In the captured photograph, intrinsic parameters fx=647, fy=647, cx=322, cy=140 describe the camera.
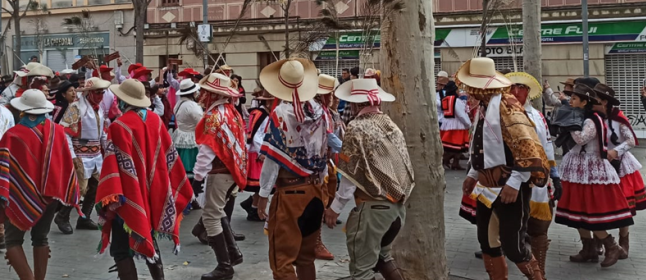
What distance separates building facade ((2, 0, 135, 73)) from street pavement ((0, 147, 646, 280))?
78.9ft

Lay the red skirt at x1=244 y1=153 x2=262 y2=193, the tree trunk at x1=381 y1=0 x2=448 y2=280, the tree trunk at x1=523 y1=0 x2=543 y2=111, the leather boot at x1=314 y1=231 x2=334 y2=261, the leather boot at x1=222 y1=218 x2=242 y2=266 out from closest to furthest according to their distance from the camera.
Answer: the tree trunk at x1=381 y1=0 x2=448 y2=280 → the leather boot at x1=222 y1=218 x2=242 y2=266 → the leather boot at x1=314 y1=231 x2=334 y2=261 → the red skirt at x1=244 y1=153 x2=262 y2=193 → the tree trunk at x1=523 y1=0 x2=543 y2=111

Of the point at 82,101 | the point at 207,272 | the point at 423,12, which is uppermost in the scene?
the point at 423,12

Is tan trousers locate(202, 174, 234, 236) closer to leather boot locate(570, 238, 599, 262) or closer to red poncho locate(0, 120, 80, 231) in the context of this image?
red poncho locate(0, 120, 80, 231)

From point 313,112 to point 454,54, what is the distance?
20.6 metres

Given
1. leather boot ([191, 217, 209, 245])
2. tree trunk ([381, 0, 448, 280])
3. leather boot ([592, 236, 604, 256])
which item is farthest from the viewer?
leather boot ([191, 217, 209, 245])

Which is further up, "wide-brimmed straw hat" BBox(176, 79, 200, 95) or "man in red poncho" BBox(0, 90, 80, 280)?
"wide-brimmed straw hat" BBox(176, 79, 200, 95)

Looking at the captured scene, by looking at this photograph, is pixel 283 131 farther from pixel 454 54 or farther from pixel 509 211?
pixel 454 54

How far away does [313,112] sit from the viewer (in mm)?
5219

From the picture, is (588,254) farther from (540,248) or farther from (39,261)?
(39,261)

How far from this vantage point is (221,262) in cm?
623

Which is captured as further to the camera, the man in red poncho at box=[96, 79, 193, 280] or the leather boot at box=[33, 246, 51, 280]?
the leather boot at box=[33, 246, 51, 280]

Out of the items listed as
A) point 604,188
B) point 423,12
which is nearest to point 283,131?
point 423,12

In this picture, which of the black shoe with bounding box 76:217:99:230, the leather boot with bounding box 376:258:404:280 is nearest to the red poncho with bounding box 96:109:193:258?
the leather boot with bounding box 376:258:404:280

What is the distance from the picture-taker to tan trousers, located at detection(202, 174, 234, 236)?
20.7ft
